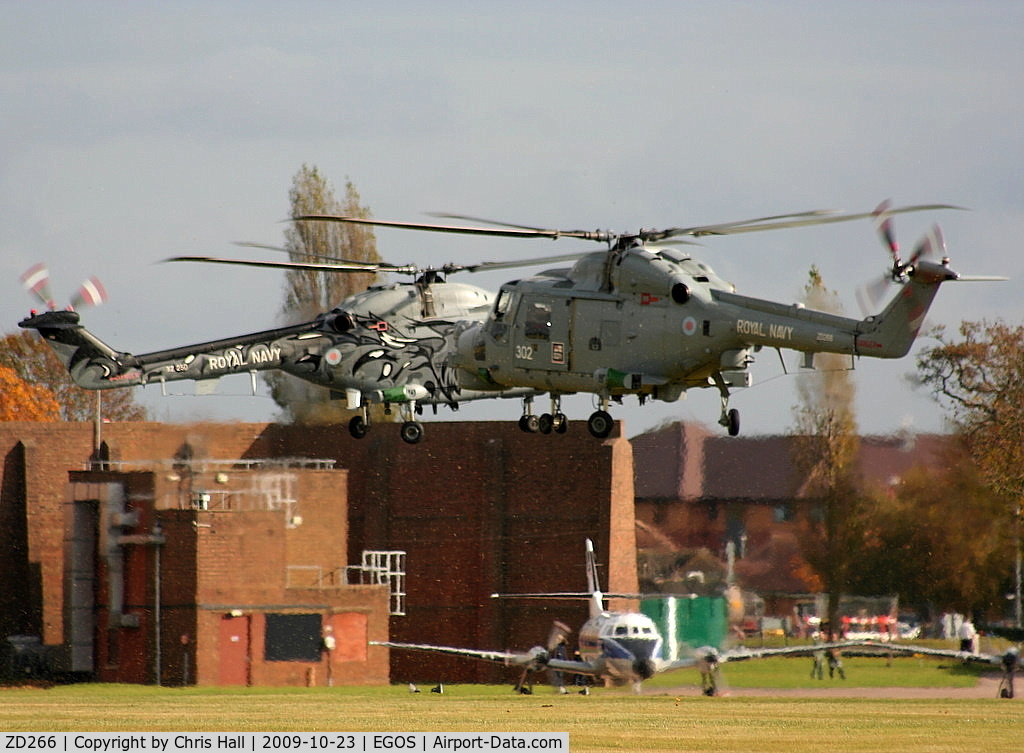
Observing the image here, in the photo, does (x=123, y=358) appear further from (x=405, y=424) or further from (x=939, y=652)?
(x=939, y=652)

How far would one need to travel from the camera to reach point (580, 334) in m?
39.8

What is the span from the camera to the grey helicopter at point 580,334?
36594mm

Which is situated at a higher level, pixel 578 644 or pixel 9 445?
pixel 9 445

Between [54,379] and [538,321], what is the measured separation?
204ft

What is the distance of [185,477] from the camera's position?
216 ft

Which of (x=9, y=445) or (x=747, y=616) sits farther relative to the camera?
(x=9, y=445)

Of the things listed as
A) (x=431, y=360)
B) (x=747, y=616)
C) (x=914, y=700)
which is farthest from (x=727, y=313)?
(x=747, y=616)

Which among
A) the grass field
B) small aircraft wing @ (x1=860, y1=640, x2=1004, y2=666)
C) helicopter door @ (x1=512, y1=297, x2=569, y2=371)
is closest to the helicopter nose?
the grass field

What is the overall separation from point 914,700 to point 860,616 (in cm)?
494

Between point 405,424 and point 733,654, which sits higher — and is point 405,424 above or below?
above

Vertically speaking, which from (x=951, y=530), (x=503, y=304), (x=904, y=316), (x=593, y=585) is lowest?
(x=593, y=585)

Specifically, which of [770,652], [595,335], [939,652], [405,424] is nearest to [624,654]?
[770,652]

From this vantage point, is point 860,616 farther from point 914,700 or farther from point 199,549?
point 199,549

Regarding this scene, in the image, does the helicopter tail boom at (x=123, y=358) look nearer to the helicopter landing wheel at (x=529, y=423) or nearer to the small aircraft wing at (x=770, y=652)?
the helicopter landing wheel at (x=529, y=423)
